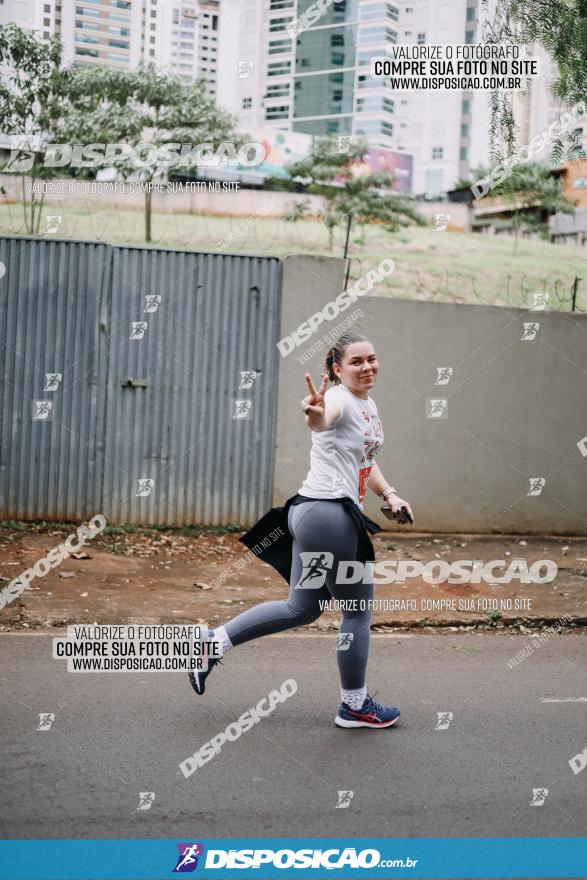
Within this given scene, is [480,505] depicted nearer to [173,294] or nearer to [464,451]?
[464,451]

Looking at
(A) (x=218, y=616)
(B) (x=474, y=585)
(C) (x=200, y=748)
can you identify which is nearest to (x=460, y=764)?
(C) (x=200, y=748)

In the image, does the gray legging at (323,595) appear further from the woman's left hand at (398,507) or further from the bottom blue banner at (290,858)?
the bottom blue banner at (290,858)

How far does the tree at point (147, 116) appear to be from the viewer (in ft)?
45.2

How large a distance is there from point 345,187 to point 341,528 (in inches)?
733

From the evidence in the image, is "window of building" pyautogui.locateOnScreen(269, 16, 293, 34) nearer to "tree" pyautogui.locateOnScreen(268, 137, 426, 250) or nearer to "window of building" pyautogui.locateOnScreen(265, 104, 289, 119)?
"window of building" pyautogui.locateOnScreen(265, 104, 289, 119)

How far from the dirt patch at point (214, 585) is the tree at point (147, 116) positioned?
6234mm

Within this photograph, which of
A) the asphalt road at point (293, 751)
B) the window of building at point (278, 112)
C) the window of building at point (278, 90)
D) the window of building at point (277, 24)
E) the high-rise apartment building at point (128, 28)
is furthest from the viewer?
the window of building at point (278, 112)

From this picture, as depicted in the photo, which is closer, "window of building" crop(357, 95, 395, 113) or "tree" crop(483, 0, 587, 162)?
"tree" crop(483, 0, 587, 162)

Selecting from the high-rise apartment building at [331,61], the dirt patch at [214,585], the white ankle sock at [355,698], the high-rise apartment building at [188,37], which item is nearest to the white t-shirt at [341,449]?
the white ankle sock at [355,698]

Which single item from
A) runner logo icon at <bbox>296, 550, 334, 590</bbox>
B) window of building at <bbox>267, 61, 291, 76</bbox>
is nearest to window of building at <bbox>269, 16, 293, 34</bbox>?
window of building at <bbox>267, 61, 291, 76</bbox>

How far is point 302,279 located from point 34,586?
3940 millimetres

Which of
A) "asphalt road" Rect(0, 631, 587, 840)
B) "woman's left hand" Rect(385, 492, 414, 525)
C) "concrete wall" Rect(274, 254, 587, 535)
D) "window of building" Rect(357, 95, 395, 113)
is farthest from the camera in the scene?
"window of building" Rect(357, 95, 395, 113)

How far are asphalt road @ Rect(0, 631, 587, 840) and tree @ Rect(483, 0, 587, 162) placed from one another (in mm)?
4745

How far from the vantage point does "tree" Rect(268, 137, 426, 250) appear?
2178cm
